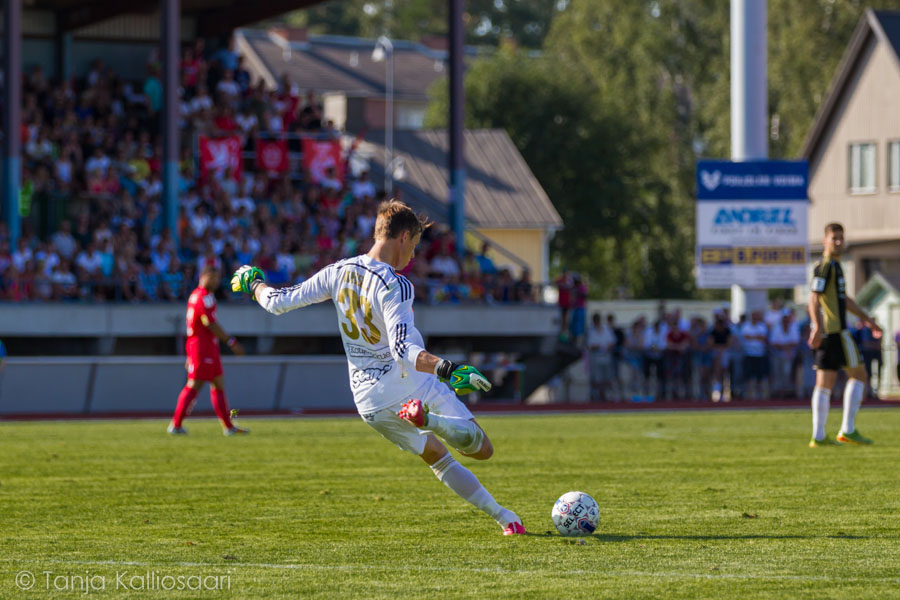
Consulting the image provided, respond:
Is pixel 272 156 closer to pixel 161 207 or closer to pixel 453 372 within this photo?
pixel 161 207

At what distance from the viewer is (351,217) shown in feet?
100

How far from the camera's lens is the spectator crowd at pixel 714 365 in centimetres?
2959

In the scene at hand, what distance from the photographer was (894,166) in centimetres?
4544

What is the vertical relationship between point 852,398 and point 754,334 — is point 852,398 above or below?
below

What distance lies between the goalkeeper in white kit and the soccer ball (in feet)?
1.41

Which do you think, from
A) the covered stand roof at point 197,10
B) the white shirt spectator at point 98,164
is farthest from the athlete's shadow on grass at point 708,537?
the covered stand roof at point 197,10

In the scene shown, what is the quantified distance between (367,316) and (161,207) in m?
21.2

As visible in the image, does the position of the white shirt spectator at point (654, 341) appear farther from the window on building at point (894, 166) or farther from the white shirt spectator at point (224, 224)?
the window on building at point (894, 166)

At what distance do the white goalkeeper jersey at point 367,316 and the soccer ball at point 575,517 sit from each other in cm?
114

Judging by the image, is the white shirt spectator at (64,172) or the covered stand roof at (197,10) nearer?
the white shirt spectator at (64,172)

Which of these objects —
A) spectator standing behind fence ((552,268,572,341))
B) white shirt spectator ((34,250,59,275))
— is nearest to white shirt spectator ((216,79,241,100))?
white shirt spectator ((34,250,59,275))

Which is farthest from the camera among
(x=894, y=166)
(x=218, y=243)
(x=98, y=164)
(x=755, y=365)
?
(x=894, y=166)

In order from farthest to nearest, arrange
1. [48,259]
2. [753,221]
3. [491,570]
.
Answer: [753,221] < [48,259] < [491,570]

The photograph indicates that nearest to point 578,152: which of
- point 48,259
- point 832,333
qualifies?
point 48,259
